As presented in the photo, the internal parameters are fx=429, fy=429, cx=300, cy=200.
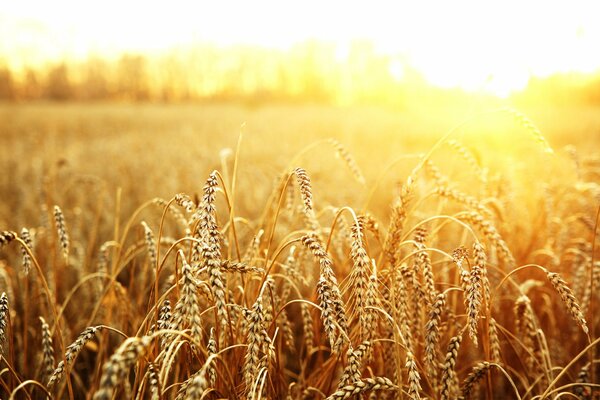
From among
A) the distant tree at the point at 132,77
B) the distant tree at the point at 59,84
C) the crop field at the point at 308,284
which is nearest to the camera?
the crop field at the point at 308,284

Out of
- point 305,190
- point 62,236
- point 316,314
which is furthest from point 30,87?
point 305,190

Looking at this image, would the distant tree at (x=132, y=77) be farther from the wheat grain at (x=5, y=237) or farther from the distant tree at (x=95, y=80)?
the wheat grain at (x=5, y=237)

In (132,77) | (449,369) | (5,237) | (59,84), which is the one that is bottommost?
(449,369)

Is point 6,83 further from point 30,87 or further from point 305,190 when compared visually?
point 305,190

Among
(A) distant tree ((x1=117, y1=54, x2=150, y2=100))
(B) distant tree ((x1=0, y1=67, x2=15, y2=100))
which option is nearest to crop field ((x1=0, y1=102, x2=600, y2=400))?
(B) distant tree ((x1=0, y1=67, x2=15, y2=100))

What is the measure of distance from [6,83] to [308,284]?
78307 mm

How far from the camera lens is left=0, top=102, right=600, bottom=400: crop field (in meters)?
0.99

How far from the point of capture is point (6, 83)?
2514 inches

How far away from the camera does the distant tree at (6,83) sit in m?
58.4

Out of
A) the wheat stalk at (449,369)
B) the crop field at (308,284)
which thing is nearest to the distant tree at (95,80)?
the crop field at (308,284)

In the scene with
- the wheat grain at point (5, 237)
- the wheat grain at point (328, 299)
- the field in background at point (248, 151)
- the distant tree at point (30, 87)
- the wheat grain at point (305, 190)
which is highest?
the distant tree at point (30, 87)

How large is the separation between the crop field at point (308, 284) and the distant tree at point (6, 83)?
63.8 meters

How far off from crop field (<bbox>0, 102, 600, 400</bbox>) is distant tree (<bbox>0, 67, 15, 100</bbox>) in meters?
63.8

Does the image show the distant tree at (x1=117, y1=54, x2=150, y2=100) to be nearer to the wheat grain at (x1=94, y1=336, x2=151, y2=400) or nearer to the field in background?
the field in background
